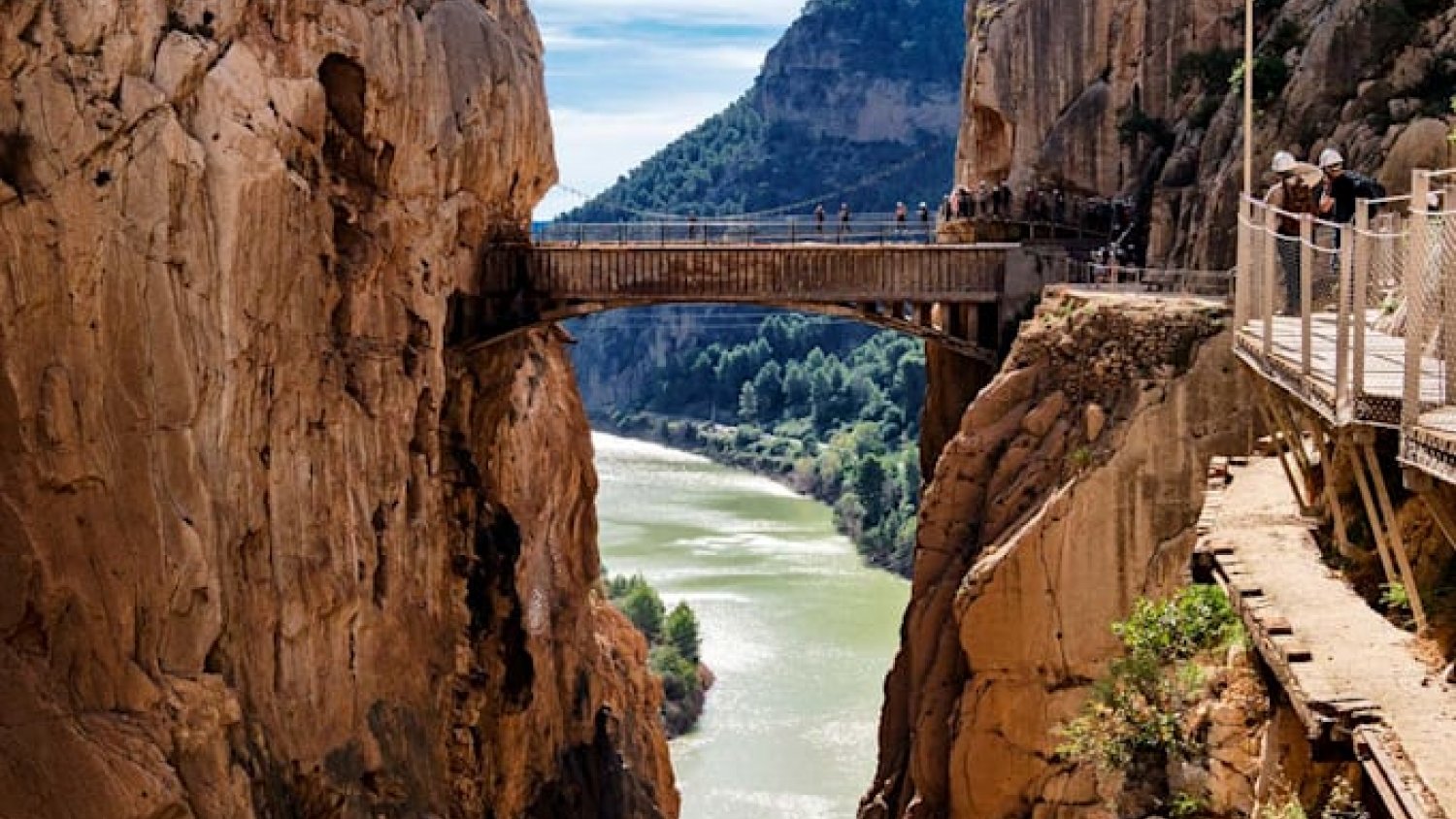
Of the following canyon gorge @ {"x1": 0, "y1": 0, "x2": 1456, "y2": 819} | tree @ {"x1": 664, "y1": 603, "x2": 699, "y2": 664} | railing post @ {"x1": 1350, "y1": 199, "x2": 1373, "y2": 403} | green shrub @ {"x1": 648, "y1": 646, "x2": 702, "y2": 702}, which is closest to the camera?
railing post @ {"x1": 1350, "y1": 199, "x2": 1373, "y2": 403}

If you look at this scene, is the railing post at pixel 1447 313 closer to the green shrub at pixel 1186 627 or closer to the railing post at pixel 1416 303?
the railing post at pixel 1416 303

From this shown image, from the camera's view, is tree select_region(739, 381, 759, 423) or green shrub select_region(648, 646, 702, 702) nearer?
green shrub select_region(648, 646, 702, 702)

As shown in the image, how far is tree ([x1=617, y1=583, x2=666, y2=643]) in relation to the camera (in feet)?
209

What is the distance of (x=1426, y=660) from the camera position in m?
9.73

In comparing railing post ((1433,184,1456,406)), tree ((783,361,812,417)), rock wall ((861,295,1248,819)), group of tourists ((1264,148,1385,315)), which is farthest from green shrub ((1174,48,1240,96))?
tree ((783,361,812,417))

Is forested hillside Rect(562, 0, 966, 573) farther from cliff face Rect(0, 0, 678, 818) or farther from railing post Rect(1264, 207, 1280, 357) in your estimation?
railing post Rect(1264, 207, 1280, 357)

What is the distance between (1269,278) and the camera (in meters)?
13.0

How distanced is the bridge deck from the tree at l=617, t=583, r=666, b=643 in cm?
3236

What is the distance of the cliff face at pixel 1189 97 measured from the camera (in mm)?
28062

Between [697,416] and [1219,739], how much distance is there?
11434cm

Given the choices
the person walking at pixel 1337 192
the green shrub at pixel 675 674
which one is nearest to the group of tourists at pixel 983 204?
the person walking at pixel 1337 192

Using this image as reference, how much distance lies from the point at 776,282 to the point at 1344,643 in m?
21.8

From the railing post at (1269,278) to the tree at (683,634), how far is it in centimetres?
4660

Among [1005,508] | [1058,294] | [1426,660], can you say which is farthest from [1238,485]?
[1058,294]
